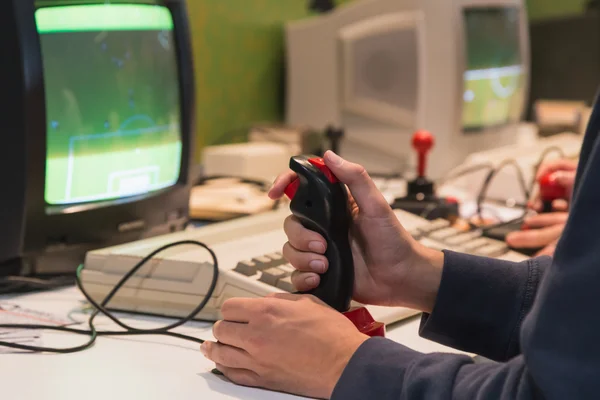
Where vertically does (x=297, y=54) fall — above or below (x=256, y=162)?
above

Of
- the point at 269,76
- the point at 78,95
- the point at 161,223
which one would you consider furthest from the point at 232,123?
the point at 78,95

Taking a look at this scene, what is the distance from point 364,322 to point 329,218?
0.34 feet

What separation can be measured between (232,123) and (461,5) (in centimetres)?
56

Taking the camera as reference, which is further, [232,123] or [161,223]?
[232,123]

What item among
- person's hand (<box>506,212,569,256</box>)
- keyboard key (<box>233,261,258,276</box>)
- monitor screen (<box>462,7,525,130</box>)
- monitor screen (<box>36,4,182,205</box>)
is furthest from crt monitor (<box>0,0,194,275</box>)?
monitor screen (<box>462,7,525,130</box>)

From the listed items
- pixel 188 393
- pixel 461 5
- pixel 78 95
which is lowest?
pixel 188 393

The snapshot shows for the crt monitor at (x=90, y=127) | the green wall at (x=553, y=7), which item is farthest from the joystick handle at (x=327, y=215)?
the green wall at (x=553, y=7)

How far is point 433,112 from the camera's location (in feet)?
5.34

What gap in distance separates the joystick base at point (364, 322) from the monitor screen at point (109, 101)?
42cm

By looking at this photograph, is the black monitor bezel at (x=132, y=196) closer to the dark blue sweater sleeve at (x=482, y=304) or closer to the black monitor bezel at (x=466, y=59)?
the dark blue sweater sleeve at (x=482, y=304)

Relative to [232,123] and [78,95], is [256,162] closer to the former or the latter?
[232,123]

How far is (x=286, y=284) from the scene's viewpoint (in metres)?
0.80

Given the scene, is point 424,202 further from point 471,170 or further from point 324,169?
point 324,169

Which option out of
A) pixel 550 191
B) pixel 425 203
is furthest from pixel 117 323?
pixel 550 191
